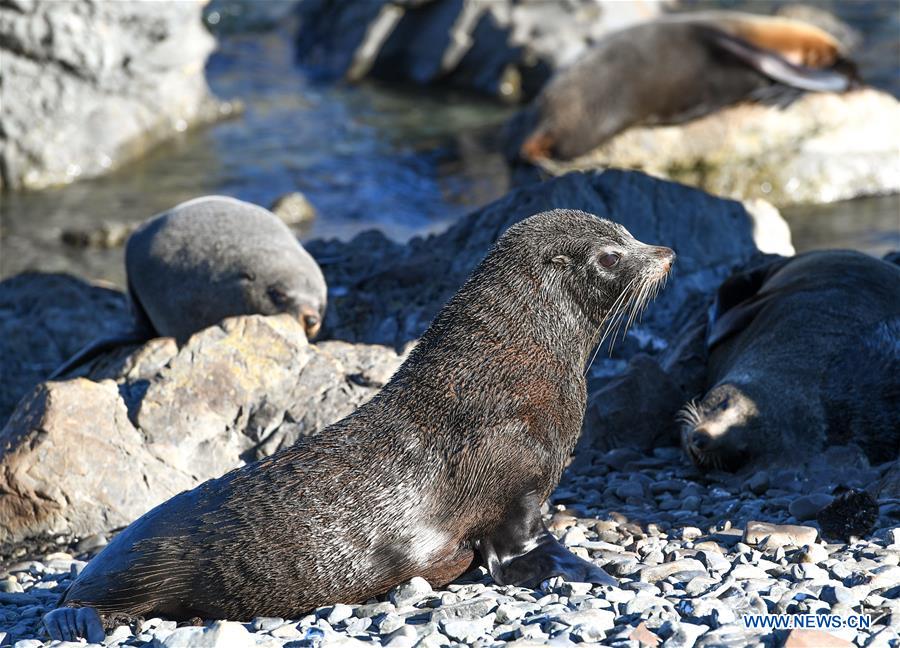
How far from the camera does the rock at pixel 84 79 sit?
15.6 m

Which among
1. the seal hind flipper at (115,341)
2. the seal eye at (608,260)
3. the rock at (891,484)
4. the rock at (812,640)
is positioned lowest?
the seal hind flipper at (115,341)

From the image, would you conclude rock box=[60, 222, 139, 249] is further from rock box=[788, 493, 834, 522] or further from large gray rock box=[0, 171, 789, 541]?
rock box=[788, 493, 834, 522]

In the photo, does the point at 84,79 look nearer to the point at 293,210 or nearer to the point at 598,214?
the point at 293,210

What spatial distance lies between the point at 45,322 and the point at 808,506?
6.65 metres

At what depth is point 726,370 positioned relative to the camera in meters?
7.15

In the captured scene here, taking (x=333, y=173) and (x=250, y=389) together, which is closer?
(x=250, y=389)

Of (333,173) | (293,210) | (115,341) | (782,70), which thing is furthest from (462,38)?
(115,341)

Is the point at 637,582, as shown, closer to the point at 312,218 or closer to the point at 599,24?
the point at 312,218

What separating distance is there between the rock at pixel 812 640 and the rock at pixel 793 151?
10.2m

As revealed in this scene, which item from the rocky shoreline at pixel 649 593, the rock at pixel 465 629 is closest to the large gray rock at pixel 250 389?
the rocky shoreline at pixel 649 593

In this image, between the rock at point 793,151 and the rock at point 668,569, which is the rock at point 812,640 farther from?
the rock at point 793,151

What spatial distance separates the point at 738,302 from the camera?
777 cm

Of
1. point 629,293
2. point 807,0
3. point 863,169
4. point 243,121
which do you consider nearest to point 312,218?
point 243,121

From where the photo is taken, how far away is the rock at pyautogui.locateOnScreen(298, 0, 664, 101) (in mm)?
19109
